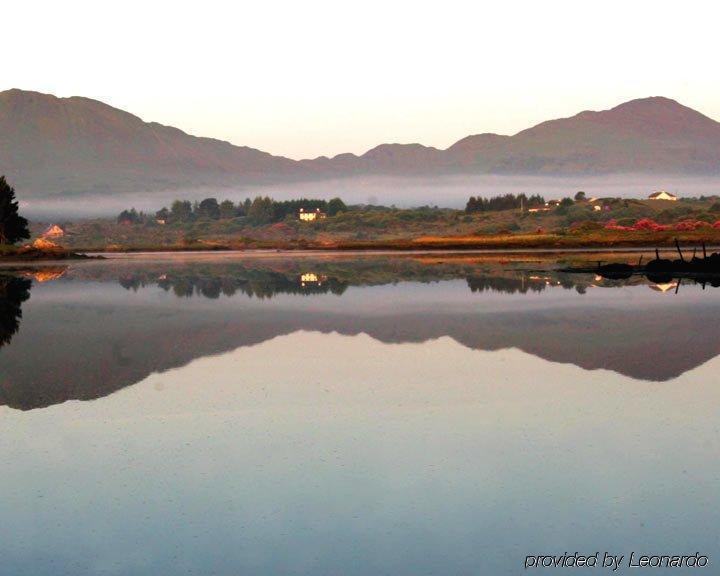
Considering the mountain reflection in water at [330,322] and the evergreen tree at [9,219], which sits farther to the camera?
the evergreen tree at [9,219]

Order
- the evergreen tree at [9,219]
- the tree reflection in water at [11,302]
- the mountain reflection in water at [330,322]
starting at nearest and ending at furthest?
the mountain reflection in water at [330,322] → the tree reflection in water at [11,302] → the evergreen tree at [9,219]

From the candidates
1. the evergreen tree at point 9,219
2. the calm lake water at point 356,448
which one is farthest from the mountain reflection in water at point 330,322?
the evergreen tree at point 9,219

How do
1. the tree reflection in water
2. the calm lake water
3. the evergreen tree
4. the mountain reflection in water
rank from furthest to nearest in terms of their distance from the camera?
the evergreen tree < the tree reflection in water < the mountain reflection in water < the calm lake water

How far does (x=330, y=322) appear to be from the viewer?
51125mm

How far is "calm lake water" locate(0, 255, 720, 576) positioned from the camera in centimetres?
1491

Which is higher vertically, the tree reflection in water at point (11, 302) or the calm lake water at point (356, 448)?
the calm lake water at point (356, 448)

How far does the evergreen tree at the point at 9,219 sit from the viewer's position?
152 m

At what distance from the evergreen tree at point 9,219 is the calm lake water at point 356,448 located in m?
113

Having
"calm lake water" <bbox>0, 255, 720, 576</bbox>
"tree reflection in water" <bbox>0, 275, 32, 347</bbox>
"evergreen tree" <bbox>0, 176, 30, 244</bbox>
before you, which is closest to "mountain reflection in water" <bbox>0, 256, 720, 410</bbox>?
"tree reflection in water" <bbox>0, 275, 32, 347</bbox>

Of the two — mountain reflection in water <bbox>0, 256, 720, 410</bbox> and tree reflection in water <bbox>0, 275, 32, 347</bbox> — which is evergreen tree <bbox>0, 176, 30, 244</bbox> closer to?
tree reflection in water <bbox>0, 275, 32, 347</bbox>

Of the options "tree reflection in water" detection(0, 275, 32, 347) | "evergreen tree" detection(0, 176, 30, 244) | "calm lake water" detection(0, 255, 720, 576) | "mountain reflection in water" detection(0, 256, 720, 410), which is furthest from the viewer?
"evergreen tree" detection(0, 176, 30, 244)

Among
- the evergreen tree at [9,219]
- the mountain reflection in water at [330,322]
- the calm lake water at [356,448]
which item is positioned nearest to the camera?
the calm lake water at [356,448]

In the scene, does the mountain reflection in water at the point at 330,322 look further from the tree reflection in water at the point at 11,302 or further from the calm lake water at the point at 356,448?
the calm lake water at the point at 356,448

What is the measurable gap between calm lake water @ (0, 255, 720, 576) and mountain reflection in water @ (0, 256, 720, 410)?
0.95 ft
